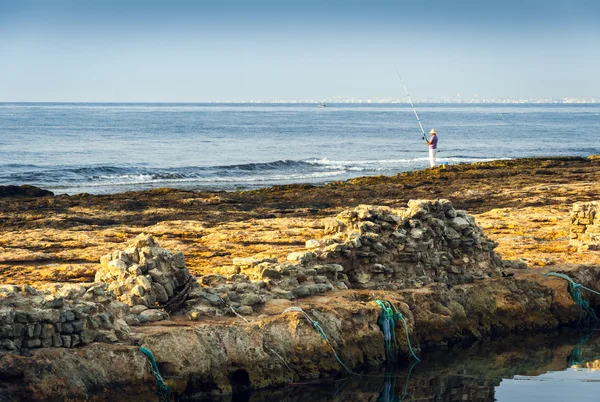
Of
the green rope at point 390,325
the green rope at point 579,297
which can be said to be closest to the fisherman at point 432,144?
the green rope at point 579,297

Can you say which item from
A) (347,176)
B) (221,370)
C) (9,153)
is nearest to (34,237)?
(221,370)

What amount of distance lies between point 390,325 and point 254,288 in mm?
2211

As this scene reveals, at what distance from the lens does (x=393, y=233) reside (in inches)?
643

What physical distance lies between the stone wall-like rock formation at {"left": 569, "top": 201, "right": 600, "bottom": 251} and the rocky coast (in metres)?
0.03

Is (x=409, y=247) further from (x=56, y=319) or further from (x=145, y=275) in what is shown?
(x=56, y=319)

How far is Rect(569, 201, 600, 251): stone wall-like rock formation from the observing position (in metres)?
20.1

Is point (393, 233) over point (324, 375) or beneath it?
over

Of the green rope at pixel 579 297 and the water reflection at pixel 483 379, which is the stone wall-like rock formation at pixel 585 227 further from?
the water reflection at pixel 483 379

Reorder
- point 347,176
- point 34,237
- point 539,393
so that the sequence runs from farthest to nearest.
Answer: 1. point 347,176
2. point 34,237
3. point 539,393

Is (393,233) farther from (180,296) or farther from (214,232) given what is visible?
(214,232)

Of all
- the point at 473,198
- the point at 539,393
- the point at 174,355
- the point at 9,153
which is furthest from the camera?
the point at 9,153

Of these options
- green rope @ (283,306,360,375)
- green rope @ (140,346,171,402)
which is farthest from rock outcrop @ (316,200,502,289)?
green rope @ (140,346,171,402)

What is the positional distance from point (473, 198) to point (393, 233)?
12963mm

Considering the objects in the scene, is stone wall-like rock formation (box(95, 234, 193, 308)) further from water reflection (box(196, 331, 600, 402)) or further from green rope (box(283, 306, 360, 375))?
water reflection (box(196, 331, 600, 402))
